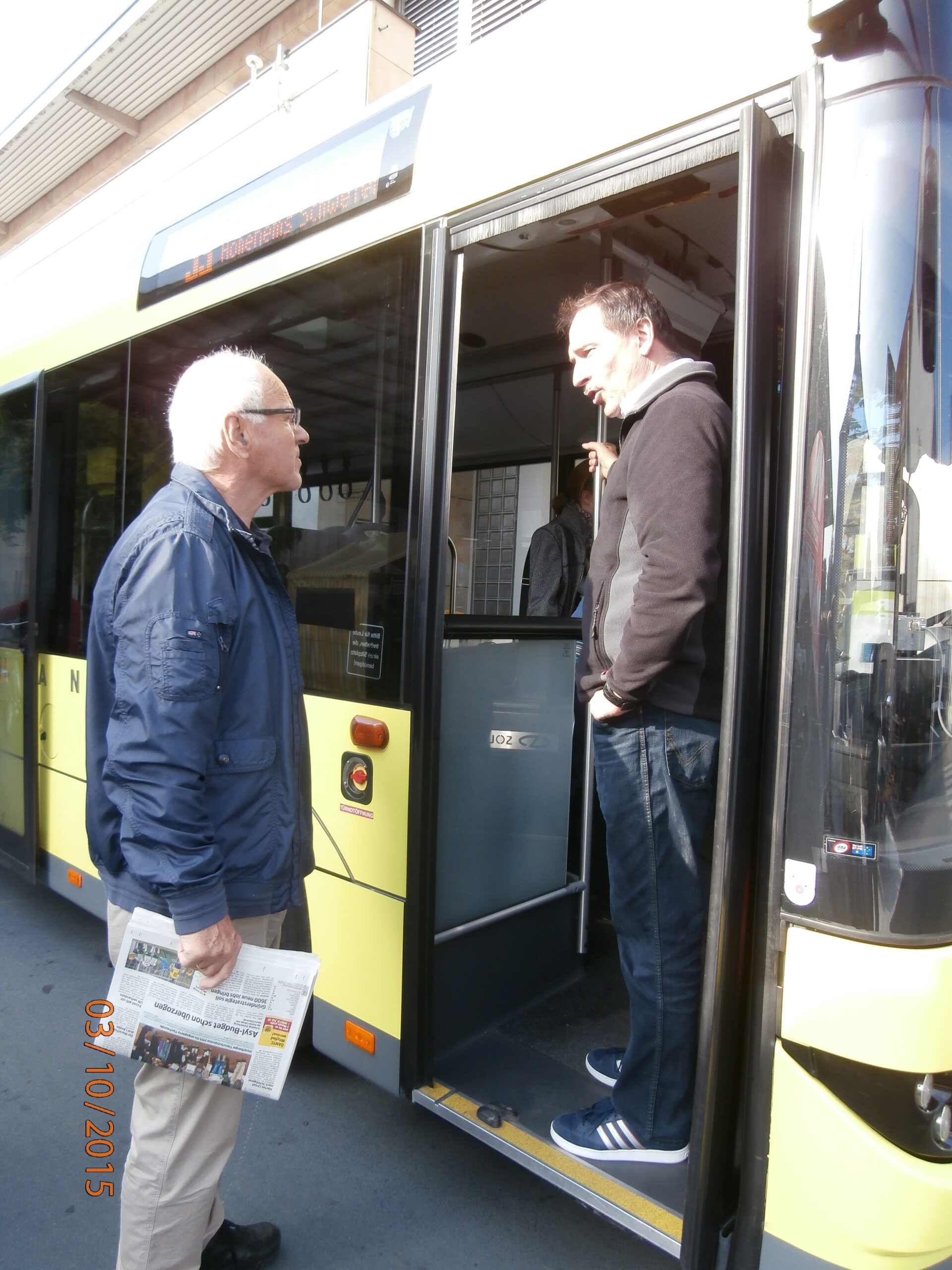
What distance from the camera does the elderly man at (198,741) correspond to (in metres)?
1.48

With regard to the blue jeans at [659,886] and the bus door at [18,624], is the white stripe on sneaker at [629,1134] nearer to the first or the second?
the blue jeans at [659,886]

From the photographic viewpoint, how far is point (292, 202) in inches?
103

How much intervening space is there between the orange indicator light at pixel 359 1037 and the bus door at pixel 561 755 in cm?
18

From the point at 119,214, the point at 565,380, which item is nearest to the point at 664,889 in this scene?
the point at 565,380

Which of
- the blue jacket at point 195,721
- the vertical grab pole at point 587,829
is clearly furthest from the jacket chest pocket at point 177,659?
the vertical grab pole at point 587,829

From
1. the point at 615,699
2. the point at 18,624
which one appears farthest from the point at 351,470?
the point at 18,624

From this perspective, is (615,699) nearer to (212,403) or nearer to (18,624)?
(212,403)

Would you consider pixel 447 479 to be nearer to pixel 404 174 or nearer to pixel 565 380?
pixel 404 174

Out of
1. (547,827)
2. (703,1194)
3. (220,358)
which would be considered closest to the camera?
(703,1194)

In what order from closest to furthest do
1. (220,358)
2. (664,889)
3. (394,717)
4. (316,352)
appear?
(220,358) < (664,889) < (394,717) < (316,352)

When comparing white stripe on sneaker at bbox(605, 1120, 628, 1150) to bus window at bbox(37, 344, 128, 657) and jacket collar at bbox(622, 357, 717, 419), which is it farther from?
bus window at bbox(37, 344, 128, 657)

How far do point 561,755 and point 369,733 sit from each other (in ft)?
3.23

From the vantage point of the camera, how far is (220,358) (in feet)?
5.70

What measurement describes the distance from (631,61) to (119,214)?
320 cm
